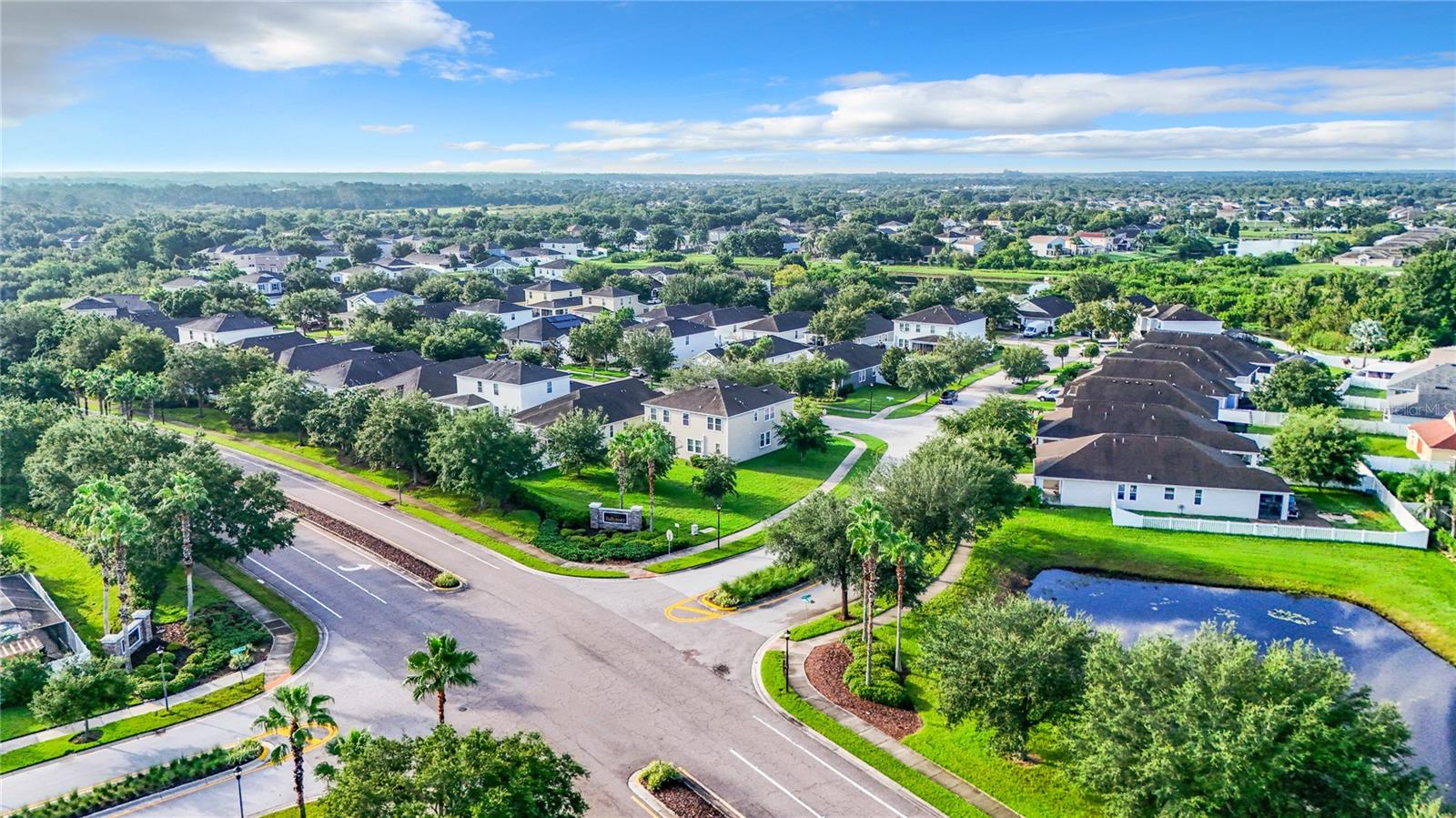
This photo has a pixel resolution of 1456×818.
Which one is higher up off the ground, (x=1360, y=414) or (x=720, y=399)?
(x=720, y=399)

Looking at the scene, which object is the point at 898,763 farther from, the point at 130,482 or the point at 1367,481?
the point at 1367,481

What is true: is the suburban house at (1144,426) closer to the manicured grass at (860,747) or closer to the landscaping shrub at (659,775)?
the manicured grass at (860,747)

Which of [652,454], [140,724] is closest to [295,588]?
[140,724]

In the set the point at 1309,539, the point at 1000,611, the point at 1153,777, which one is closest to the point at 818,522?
the point at 1000,611

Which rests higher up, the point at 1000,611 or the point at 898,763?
the point at 1000,611

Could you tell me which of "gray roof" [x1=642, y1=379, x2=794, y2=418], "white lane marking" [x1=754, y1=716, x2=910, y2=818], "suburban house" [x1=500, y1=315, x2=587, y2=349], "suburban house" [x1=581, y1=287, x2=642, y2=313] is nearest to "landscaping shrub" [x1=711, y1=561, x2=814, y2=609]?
"white lane marking" [x1=754, y1=716, x2=910, y2=818]

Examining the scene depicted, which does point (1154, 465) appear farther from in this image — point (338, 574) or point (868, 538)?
point (338, 574)
